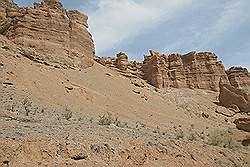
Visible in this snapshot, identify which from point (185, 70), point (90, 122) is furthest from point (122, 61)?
point (90, 122)

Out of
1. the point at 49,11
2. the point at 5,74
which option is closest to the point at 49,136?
the point at 5,74

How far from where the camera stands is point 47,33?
87.5 feet

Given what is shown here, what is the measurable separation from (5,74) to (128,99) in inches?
470

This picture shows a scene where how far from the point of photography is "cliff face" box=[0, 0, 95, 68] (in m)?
25.5

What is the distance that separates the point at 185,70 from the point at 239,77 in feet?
25.4

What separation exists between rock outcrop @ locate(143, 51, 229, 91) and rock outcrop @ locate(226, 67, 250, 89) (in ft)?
3.96

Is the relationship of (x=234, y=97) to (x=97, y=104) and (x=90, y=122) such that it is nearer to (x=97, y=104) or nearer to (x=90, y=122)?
(x=97, y=104)

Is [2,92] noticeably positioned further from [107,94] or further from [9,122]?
[107,94]

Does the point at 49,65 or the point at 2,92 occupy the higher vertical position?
the point at 49,65

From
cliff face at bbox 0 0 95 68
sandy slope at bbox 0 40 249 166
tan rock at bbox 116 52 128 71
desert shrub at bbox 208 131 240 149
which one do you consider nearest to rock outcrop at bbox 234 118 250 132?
sandy slope at bbox 0 40 249 166

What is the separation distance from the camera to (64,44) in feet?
90.6

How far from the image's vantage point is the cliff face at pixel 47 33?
83.5 ft

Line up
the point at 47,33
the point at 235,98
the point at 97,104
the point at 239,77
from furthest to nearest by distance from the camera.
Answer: the point at 239,77
the point at 235,98
the point at 47,33
the point at 97,104

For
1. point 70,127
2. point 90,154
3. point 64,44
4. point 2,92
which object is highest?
point 64,44
